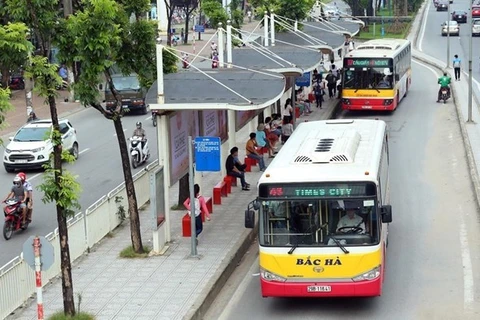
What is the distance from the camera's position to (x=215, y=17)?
4447 cm

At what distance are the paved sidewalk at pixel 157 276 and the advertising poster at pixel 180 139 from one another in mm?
1454

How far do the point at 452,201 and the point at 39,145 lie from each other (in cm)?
1423

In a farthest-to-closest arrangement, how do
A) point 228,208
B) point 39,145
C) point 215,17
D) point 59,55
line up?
point 215,17
point 39,145
point 228,208
point 59,55

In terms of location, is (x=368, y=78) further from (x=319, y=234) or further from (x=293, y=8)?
(x=319, y=234)

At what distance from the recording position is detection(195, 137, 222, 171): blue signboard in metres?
20.9

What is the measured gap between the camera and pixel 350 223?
1678 cm

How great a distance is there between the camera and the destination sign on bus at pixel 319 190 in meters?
16.7

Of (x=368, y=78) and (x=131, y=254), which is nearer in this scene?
(x=131, y=254)

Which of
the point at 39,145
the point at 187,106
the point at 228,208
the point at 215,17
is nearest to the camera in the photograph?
the point at 187,106

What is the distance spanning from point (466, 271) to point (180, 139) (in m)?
6.81

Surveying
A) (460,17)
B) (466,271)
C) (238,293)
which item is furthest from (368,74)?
(460,17)

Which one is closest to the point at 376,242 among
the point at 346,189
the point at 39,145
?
the point at 346,189

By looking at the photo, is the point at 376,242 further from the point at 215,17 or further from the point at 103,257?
the point at 215,17

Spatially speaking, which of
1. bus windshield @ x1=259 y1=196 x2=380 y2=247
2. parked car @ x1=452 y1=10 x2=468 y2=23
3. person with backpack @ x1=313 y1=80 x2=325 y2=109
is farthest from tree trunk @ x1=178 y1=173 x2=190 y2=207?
parked car @ x1=452 y1=10 x2=468 y2=23
